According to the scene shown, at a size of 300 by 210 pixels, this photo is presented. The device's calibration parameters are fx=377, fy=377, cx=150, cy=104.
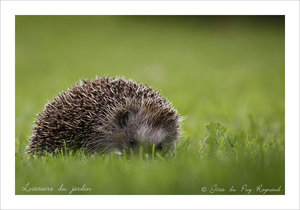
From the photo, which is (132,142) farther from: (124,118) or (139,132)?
(124,118)

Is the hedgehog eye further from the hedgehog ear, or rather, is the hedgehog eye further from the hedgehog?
the hedgehog ear

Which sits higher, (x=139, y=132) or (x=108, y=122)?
(x=108, y=122)

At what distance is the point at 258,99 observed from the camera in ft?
38.5

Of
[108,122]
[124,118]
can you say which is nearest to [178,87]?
[124,118]

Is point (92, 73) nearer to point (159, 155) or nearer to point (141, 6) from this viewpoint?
point (141, 6)

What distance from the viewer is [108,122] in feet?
19.7

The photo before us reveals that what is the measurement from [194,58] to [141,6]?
913cm

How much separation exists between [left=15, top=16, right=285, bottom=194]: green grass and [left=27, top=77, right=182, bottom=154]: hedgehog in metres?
0.26

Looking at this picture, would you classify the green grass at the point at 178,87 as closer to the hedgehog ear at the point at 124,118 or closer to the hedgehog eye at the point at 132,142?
the hedgehog eye at the point at 132,142

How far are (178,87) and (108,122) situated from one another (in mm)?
7755

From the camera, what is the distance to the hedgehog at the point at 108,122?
5.95m

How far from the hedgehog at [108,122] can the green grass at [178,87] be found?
0.85 ft

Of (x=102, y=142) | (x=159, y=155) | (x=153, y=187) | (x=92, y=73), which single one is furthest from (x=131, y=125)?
(x=92, y=73)

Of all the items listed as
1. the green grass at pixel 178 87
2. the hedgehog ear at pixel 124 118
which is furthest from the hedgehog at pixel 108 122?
the green grass at pixel 178 87
